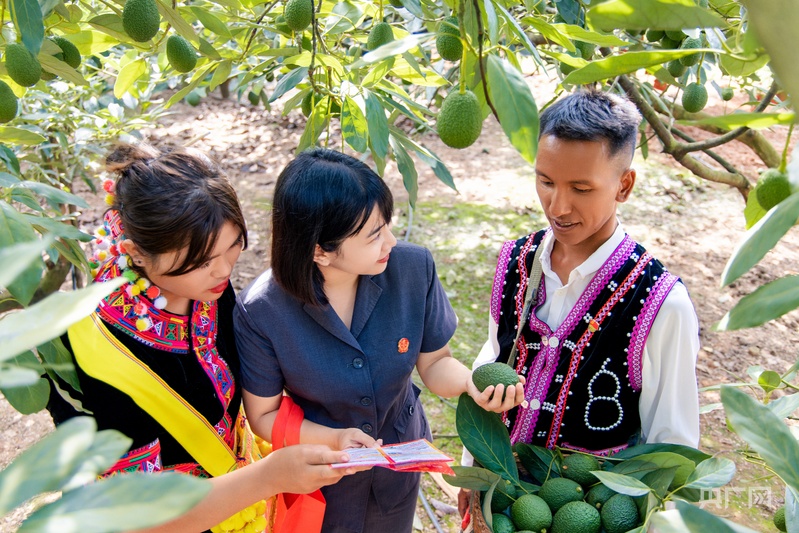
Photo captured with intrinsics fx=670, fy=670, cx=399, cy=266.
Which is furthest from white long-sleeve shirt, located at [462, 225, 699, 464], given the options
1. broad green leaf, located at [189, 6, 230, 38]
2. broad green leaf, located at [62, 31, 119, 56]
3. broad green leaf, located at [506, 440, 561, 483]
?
broad green leaf, located at [62, 31, 119, 56]

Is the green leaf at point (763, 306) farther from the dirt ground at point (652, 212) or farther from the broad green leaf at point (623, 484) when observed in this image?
the dirt ground at point (652, 212)

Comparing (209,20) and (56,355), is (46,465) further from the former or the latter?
(209,20)

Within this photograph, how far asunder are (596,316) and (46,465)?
4.11 feet

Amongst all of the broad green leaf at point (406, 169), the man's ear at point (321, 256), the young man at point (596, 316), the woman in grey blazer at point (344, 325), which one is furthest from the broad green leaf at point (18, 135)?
the young man at point (596, 316)

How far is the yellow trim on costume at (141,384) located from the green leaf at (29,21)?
0.51 m

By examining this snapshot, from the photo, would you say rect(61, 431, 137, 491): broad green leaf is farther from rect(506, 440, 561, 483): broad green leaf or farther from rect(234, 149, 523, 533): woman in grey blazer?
rect(506, 440, 561, 483): broad green leaf

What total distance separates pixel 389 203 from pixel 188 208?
0.43 metres

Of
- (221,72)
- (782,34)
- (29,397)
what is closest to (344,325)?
(29,397)

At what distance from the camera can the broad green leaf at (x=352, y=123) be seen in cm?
139

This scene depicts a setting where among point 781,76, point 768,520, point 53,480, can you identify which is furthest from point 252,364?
point 768,520

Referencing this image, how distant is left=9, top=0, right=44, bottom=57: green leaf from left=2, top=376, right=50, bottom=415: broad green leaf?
0.53 metres

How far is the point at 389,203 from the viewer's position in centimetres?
A: 149

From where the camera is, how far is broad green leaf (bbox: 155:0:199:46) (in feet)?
4.62

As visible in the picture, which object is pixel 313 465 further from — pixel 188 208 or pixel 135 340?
pixel 188 208
